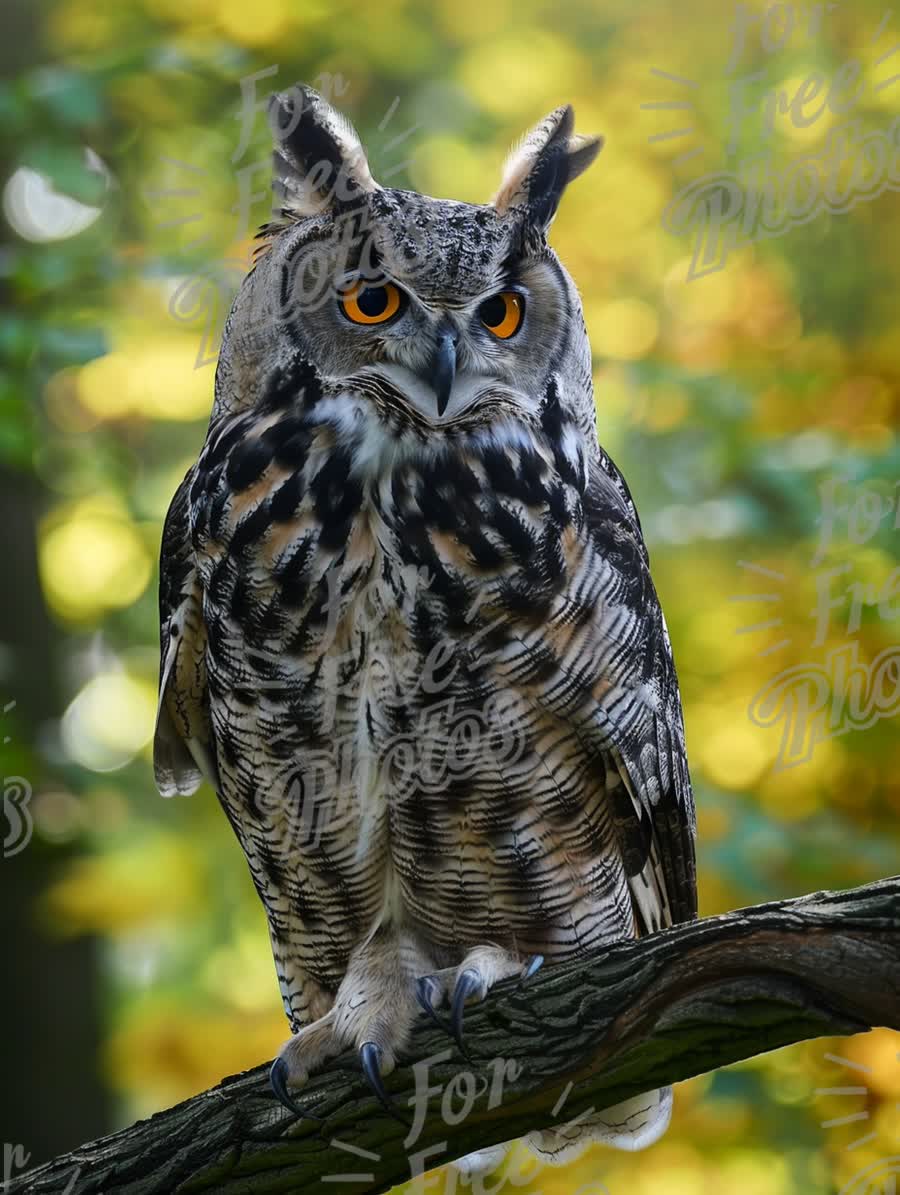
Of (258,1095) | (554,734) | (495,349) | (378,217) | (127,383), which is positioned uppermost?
(127,383)

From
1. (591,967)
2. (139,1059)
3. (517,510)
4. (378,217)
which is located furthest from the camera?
(139,1059)

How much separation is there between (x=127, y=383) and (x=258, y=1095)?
179 cm

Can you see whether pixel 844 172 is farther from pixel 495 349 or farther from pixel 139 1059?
pixel 139 1059

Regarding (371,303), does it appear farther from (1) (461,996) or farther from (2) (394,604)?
(1) (461,996)

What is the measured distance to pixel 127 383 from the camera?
2.83 m

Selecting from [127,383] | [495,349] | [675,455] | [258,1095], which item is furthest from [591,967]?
[127,383]

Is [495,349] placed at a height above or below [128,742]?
below

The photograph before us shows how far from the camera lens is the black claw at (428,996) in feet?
5.12

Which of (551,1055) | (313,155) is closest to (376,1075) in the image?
(551,1055)

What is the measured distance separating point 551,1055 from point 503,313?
3.01ft

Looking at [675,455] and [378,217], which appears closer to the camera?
[378,217]

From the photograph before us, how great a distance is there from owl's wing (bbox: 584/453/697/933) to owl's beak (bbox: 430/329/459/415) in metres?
0.33

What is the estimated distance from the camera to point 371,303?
1.52 m

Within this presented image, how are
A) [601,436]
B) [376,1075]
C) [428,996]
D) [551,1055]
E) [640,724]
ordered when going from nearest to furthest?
[551,1055] → [376,1075] → [428,996] → [640,724] → [601,436]
